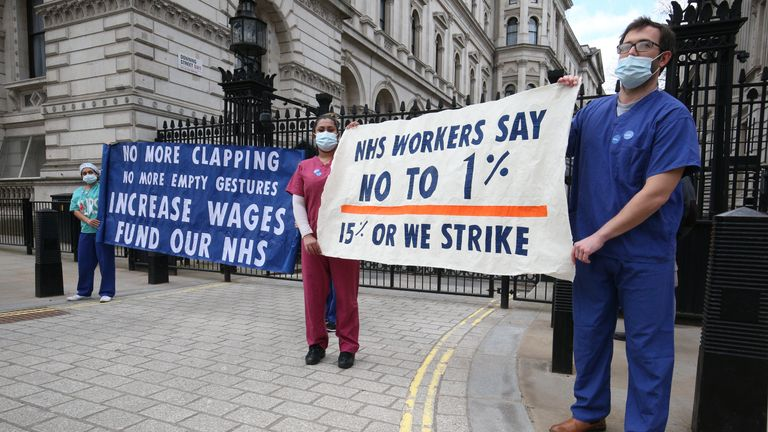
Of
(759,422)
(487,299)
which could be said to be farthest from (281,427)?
(487,299)

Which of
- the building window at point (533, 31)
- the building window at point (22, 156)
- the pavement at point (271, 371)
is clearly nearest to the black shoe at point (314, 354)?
the pavement at point (271, 371)

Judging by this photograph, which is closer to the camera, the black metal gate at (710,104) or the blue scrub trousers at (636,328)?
the blue scrub trousers at (636,328)

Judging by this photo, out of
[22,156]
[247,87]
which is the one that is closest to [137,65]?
[247,87]

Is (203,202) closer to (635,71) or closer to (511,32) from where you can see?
(635,71)

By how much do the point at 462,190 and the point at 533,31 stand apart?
62.0 m

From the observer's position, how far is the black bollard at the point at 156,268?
8.20m

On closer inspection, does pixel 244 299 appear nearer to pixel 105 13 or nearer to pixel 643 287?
pixel 643 287

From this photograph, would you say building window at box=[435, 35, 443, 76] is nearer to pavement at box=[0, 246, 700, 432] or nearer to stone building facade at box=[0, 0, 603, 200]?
stone building facade at box=[0, 0, 603, 200]

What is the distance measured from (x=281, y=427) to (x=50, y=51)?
15619 mm

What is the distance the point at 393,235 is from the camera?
3.76 meters

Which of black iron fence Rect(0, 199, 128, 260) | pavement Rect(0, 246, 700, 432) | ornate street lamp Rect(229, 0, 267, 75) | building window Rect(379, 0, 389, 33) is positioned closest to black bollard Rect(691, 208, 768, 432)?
pavement Rect(0, 246, 700, 432)

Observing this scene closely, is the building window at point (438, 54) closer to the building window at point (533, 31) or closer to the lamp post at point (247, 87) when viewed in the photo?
the building window at point (533, 31)

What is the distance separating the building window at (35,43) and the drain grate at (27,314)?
50.9 feet

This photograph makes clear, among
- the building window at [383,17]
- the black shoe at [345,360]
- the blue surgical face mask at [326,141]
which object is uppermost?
the building window at [383,17]
